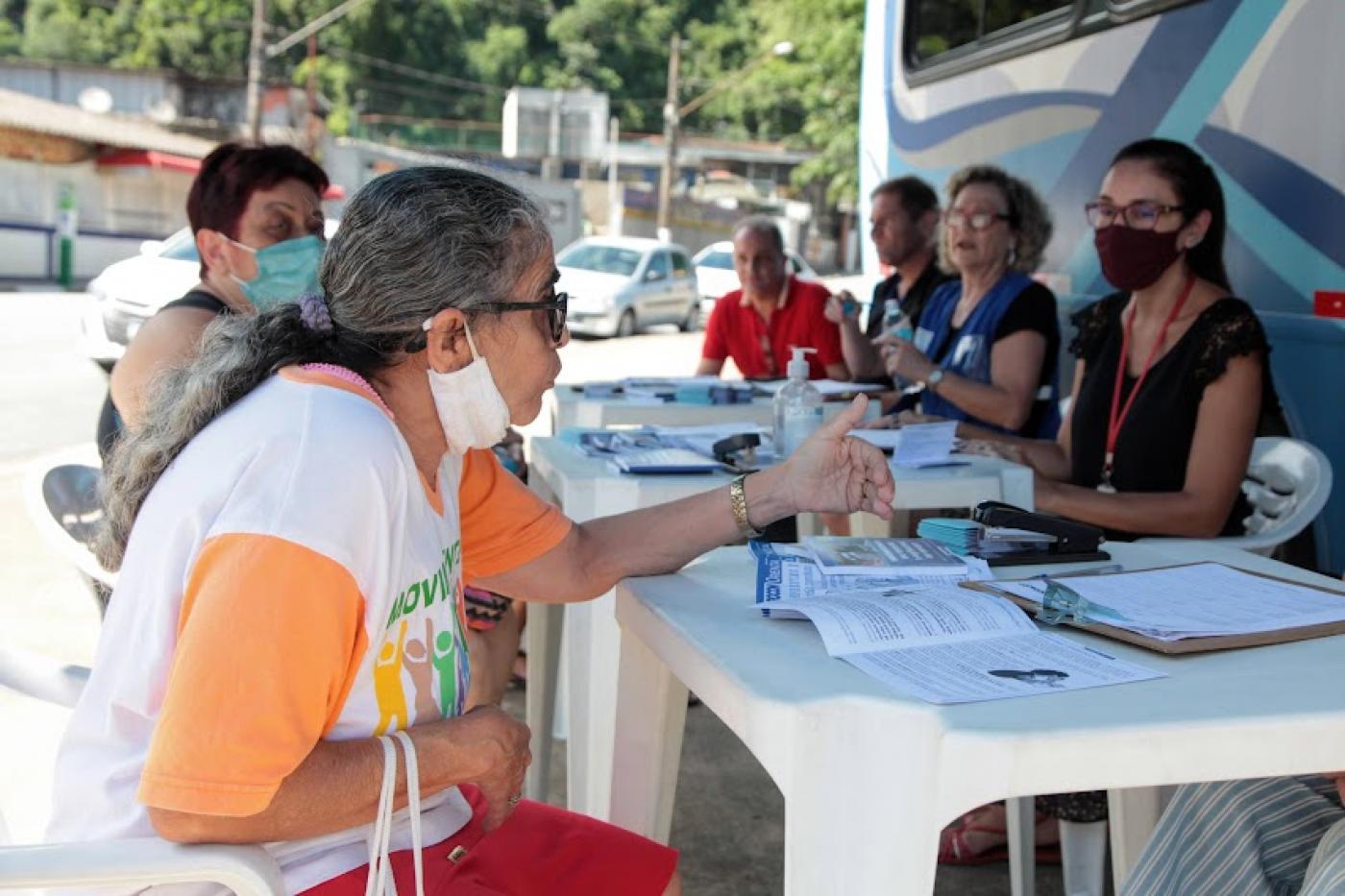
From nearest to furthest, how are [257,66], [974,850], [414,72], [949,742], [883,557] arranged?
[949,742] → [883,557] → [974,850] → [257,66] → [414,72]

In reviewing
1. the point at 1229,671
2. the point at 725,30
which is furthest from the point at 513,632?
the point at 725,30

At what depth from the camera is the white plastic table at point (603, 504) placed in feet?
8.23

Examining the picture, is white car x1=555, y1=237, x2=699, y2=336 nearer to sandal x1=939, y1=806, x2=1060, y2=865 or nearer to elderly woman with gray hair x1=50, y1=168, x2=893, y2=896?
sandal x1=939, y1=806, x2=1060, y2=865

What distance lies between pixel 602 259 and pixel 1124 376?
54.9 ft

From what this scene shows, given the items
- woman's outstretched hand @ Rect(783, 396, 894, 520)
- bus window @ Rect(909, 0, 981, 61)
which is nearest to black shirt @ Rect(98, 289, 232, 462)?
woman's outstretched hand @ Rect(783, 396, 894, 520)

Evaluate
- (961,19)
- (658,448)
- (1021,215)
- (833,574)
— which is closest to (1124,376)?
(658,448)

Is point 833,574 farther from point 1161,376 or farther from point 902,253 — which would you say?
point 902,253

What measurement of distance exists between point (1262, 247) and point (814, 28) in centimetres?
3351

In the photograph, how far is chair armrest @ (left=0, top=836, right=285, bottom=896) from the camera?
3.96 ft

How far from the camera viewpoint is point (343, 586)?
4.23ft

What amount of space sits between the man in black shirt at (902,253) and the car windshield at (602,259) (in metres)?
13.9

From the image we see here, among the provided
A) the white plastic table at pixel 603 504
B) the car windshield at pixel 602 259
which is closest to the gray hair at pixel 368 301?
the white plastic table at pixel 603 504

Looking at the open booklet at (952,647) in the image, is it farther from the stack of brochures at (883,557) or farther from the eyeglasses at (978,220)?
the eyeglasses at (978,220)

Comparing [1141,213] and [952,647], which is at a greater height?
[1141,213]
